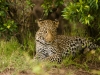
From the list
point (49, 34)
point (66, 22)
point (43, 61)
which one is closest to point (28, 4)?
point (49, 34)

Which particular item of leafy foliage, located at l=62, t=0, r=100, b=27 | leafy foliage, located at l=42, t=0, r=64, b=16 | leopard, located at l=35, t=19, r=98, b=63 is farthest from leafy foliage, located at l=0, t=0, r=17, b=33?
leafy foliage, located at l=62, t=0, r=100, b=27

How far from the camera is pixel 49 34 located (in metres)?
8.46

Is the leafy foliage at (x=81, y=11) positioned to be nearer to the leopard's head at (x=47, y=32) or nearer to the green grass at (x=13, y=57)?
the leopard's head at (x=47, y=32)

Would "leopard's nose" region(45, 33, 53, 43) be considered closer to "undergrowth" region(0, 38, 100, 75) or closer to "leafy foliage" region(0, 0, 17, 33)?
"undergrowth" region(0, 38, 100, 75)

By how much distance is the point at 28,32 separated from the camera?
33.0 feet

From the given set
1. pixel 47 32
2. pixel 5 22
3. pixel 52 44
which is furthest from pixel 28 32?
pixel 47 32

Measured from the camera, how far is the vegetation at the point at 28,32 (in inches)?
284

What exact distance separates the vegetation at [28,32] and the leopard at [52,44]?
0.27 metres

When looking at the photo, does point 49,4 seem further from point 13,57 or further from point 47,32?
point 13,57

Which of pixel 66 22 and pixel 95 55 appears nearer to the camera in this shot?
pixel 95 55

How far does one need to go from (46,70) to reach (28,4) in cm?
215

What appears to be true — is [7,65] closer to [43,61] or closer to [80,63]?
[43,61]

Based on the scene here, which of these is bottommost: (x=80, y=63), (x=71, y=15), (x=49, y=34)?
(x=80, y=63)

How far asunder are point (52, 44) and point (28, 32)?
1566 millimetres
